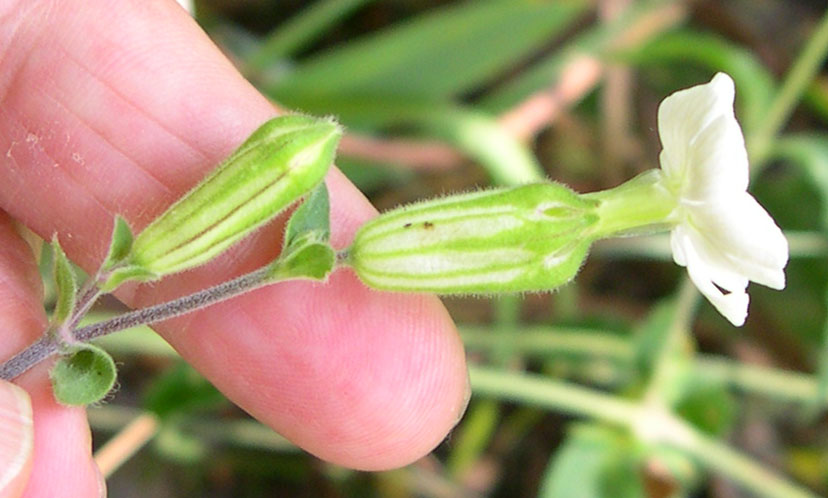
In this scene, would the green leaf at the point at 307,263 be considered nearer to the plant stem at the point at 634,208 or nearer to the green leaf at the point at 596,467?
the plant stem at the point at 634,208

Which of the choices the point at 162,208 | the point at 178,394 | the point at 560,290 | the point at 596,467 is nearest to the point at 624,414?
the point at 596,467

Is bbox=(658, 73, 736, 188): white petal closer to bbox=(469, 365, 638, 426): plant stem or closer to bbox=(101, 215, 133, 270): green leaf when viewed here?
bbox=(101, 215, 133, 270): green leaf

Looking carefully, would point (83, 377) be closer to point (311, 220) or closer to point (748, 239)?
point (311, 220)

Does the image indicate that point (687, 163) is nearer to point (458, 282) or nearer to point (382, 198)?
point (458, 282)

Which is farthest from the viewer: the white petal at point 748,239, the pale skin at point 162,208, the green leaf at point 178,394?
the green leaf at point 178,394

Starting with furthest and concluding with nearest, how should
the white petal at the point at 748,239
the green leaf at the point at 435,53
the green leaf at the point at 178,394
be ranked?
the green leaf at the point at 435,53, the green leaf at the point at 178,394, the white petal at the point at 748,239

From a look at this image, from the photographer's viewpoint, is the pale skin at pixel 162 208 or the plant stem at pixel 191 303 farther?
the pale skin at pixel 162 208

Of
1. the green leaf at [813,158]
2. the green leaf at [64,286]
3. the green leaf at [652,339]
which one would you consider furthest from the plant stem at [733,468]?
the green leaf at [64,286]
